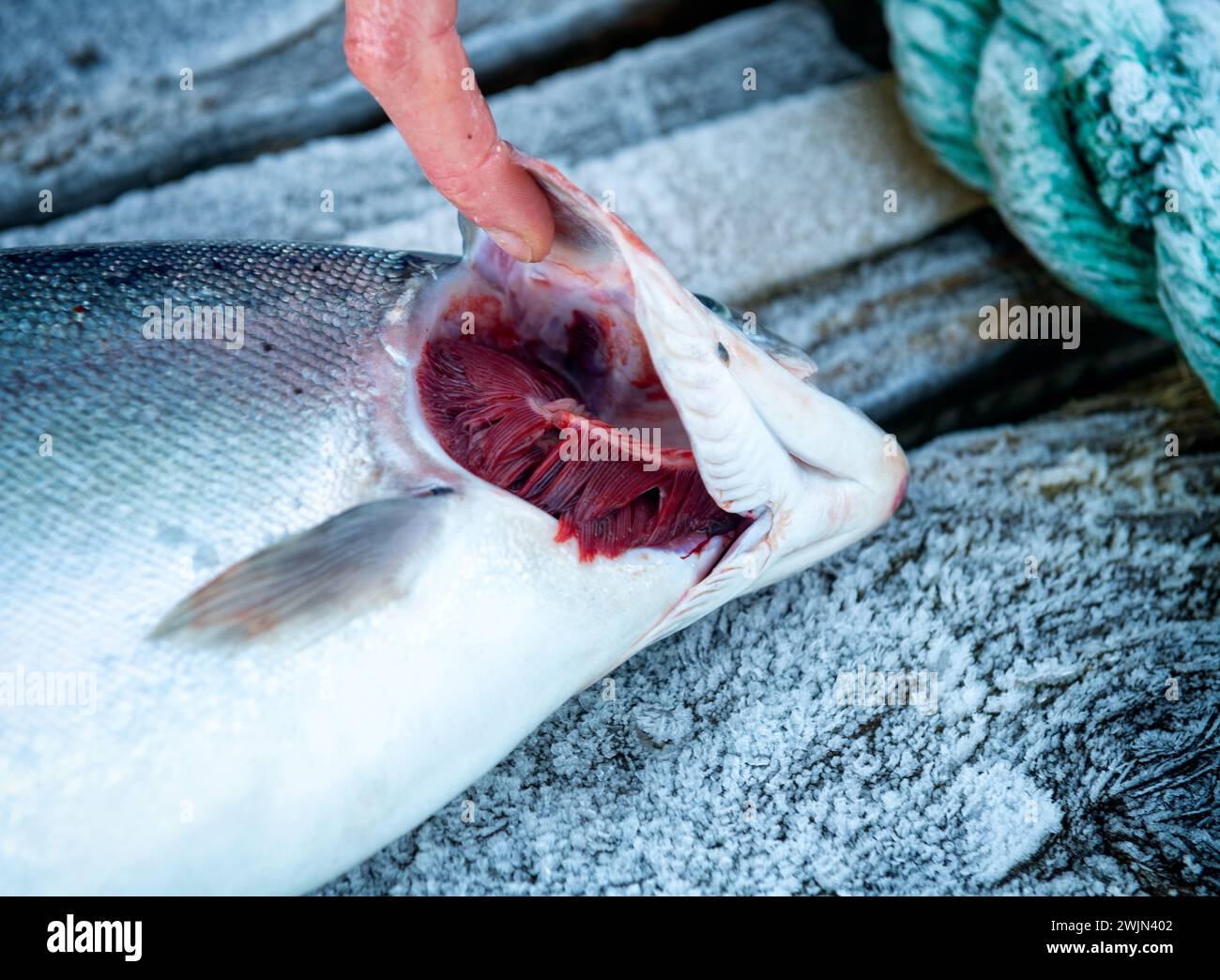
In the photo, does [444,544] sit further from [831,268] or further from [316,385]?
[831,268]

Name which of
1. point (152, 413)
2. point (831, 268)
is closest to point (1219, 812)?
point (831, 268)

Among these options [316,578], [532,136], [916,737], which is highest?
[532,136]

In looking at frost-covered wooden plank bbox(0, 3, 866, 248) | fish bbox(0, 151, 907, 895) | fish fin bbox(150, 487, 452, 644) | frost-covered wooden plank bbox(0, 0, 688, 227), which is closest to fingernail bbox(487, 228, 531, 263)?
fish bbox(0, 151, 907, 895)

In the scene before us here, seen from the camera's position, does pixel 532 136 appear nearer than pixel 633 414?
No

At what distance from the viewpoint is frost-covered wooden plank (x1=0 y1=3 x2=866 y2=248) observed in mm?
→ 1364

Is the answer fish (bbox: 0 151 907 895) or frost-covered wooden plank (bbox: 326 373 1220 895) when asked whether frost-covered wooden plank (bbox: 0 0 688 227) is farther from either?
frost-covered wooden plank (bbox: 326 373 1220 895)

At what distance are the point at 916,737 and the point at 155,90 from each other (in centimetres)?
132

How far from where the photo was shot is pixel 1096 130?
1.09m

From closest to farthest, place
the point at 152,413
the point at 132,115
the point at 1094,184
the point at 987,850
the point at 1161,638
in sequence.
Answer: the point at 152,413 < the point at 987,850 < the point at 1161,638 < the point at 1094,184 < the point at 132,115

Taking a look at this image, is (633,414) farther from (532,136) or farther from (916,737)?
(532,136)

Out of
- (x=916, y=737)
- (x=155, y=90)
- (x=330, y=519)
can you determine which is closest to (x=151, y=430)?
(x=330, y=519)

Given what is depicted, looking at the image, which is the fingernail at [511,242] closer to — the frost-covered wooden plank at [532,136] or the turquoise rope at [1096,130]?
the frost-covered wooden plank at [532,136]

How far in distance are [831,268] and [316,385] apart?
804 mm
